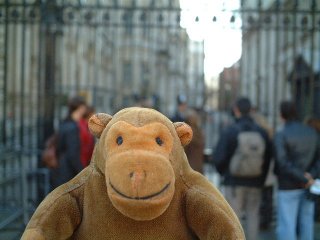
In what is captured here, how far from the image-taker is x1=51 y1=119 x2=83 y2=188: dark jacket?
5.45 m

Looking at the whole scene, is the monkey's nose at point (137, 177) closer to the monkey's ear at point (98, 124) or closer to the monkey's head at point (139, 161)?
the monkey's head at point (139, 161)

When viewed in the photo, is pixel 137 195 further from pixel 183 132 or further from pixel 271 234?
pixel 271 234

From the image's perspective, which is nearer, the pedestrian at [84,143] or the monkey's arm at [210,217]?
the monkey's arm at [210,217]

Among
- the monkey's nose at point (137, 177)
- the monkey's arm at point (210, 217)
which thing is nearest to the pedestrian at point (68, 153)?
the monkey's arm at point (210, 217)

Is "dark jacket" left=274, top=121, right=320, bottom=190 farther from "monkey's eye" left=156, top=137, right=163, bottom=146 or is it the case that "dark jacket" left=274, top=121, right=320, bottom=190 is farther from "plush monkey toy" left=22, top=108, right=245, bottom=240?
"monkey's eye" left=156, top=137, right=163, bottom=146

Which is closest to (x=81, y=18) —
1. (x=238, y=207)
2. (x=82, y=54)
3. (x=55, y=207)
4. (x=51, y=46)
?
(x=51, y=46)

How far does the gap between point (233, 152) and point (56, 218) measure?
3.02 m

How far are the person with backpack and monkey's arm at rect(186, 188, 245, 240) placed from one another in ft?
8.90

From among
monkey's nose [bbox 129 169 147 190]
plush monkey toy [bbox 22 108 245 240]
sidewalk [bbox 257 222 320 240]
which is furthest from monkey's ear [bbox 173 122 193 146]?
sidewalk [bbox 257 222 320 240]

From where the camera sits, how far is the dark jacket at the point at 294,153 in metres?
4.90

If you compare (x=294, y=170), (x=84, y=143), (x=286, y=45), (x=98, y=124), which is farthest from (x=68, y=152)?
(x=286, y=45)

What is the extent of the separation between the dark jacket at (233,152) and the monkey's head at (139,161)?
277 cm

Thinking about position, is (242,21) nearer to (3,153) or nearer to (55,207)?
(3,153)

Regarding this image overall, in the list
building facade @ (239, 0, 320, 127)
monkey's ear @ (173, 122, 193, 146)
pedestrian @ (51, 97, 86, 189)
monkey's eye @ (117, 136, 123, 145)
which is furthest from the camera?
building facade @ (239, 0, 320, 127)
